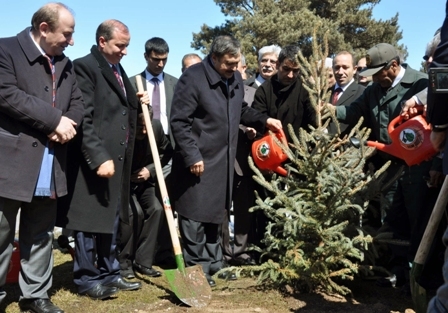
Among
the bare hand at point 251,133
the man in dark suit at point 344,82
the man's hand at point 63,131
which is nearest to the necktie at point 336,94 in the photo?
the man in dark suit at point 344,82

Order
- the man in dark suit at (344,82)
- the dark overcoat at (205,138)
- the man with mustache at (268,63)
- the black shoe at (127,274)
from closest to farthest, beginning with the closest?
the dark overcoat at (205,138) < the black shoe at (127,274) < the man in dark suit at (344,82) < the man with mustache at (268,63)

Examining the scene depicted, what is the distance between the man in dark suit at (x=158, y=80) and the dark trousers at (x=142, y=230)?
2.93ft

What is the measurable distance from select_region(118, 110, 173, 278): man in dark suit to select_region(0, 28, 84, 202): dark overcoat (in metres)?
1.33

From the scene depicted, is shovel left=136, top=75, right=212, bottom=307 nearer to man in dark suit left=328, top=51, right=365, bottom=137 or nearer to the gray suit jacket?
the gray suit jacket

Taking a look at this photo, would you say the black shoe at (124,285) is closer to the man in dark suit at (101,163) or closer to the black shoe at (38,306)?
the man in dark suit at (101,163)

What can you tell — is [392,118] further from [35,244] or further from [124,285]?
[35,244]

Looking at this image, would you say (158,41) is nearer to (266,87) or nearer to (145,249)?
(266,87)

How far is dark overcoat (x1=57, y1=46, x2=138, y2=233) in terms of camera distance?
4730mm

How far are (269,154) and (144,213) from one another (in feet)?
4.71

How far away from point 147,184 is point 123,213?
0.74m

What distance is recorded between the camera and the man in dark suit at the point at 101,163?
477cm

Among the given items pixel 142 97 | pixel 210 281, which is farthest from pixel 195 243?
pixel 142 97

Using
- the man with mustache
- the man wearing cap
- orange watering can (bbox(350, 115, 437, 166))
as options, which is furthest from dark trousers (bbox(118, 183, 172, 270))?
orange watering can (bbox(350, 115, 437, 166))

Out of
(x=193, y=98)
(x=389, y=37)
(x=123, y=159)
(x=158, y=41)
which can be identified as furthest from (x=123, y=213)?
(x=389, y=37)
